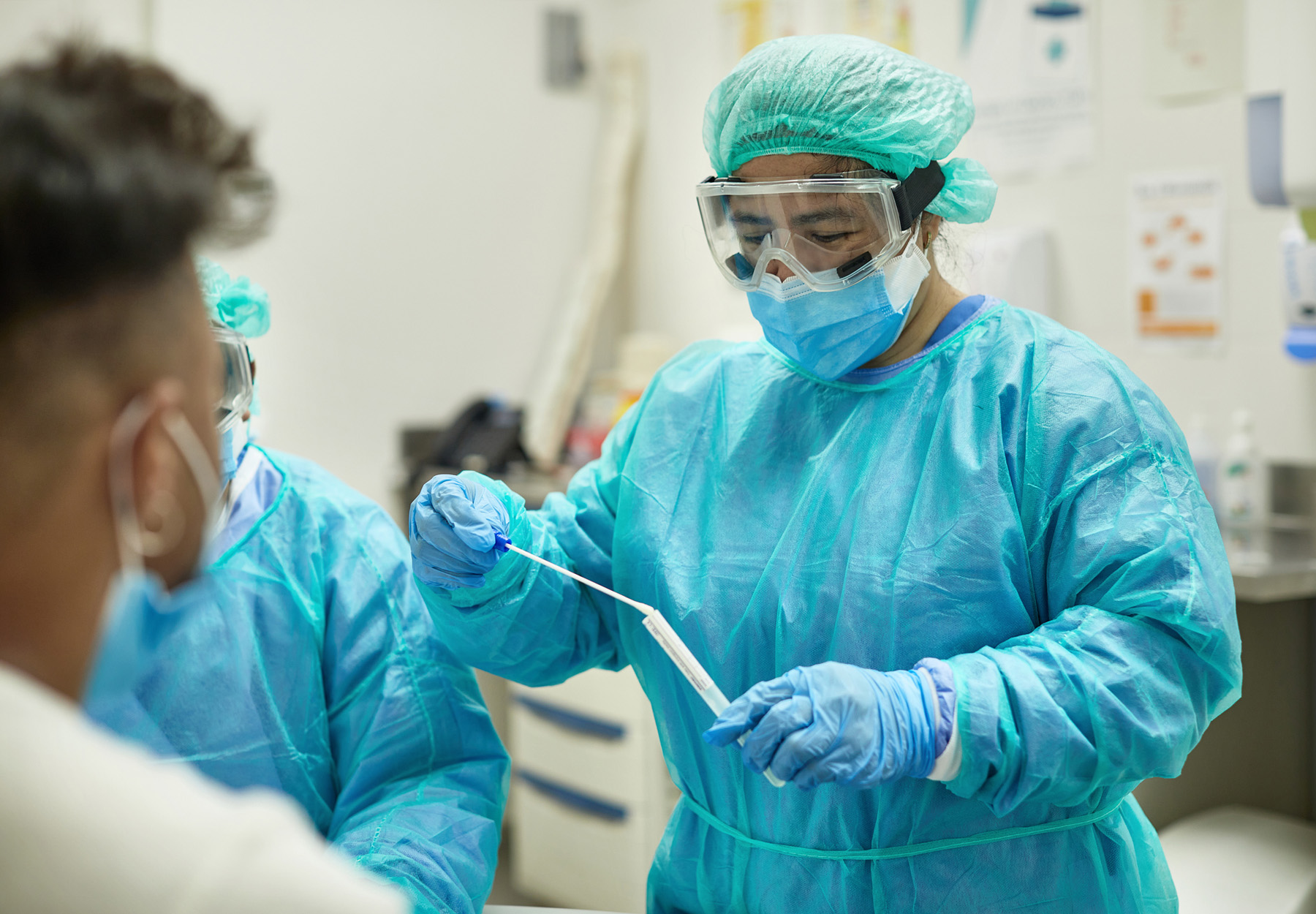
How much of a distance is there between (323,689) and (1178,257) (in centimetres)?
195

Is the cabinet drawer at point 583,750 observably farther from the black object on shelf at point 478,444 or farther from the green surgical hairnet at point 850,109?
the green surgical hairnet at point 850,109

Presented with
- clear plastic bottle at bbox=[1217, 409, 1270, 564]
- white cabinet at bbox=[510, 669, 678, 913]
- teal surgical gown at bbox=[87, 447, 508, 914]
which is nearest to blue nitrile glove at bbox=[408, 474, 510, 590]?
teal surgical gown at bbox=[87, 447, 508, 914]

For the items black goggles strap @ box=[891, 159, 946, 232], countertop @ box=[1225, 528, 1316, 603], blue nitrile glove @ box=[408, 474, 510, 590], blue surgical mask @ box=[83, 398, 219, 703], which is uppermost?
black goggles strap @ box=[891, 159, 946, 232]

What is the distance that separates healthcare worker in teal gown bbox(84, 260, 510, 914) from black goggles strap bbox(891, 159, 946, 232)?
0.67 metres

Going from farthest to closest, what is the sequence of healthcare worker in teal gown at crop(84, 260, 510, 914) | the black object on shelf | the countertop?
1. the black object on shelf
2. the countertop
3. healthcare worker in teal gown at crop(84, 260, 510, 914)

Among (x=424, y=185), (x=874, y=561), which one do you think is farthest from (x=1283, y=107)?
(x=424, y=185)

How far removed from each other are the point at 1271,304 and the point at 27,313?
7.37 feet

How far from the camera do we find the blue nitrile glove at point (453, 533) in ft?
3.82

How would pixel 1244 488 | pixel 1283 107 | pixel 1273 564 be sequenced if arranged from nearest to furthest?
pixel 1283 107 → pixel 1273 564 → pixel 1244 488

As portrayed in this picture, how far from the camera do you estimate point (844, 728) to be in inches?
38.0

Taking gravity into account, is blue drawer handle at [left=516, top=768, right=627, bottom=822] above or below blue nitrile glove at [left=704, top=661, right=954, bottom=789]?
below

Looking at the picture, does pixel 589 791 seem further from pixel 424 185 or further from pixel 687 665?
pixel 424 185

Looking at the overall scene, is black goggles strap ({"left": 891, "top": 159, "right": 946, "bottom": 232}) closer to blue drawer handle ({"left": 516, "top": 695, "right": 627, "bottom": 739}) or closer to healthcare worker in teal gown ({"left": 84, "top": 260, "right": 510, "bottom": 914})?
healthcare worker in teal gown ({"left": 84, "top": 260, "right": 510, "bottom": 914})

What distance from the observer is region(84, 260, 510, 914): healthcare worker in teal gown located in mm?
1170
